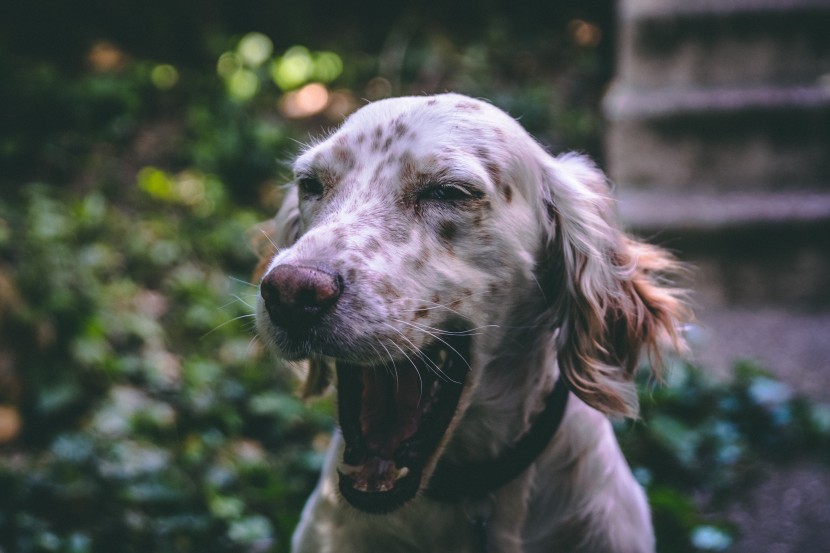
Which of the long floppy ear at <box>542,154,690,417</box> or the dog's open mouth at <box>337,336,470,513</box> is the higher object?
the long floppy ear at <box>542,154,690,417</box>

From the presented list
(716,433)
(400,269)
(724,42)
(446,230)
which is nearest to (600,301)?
(446,230)

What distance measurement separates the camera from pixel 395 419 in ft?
6.47

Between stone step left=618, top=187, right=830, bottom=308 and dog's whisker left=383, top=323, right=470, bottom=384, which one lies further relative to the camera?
stone step left=618, top=187, right=830, bottom=308

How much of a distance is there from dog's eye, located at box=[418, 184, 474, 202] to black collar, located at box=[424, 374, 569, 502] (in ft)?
1.98

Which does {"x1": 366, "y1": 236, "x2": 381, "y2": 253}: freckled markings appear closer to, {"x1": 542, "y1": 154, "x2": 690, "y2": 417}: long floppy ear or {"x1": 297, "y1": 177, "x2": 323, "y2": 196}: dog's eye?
{"x1": 297, "y1": 177, "x2": 323, "y2": 196}: dog's eye

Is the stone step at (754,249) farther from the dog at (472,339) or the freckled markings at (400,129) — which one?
the freckled markings at (400,129)

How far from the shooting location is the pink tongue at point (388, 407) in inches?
75.1

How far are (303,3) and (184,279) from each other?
3622mm

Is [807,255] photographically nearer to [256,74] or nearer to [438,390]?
[438,390]

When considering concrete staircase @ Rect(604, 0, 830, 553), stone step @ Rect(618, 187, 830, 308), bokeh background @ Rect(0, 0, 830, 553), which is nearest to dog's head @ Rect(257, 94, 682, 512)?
bokeh background @ Rect(0, 0, 830, 553)

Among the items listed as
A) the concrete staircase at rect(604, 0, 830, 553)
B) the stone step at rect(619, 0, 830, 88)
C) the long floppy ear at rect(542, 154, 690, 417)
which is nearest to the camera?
the long floppy ear at rect(542, 154, 690, 417)

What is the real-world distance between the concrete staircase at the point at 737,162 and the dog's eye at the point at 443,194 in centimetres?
249

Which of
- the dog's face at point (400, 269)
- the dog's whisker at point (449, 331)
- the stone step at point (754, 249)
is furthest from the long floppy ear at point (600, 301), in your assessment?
the stone step at point (754, 249)

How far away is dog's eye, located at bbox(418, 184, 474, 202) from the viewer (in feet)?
6.24
